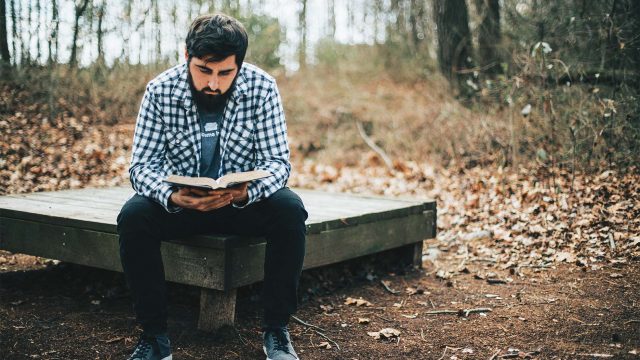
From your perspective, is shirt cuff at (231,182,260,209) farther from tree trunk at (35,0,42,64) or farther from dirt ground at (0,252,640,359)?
tree trunk at (35,0,42,64)

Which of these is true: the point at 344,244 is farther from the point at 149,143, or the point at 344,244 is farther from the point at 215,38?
the point at 215,38

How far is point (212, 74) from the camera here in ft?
9.62

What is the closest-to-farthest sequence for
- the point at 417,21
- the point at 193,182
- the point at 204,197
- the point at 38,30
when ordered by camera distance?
the point at 193,182
the point at 204,197
the point at 38,30
the point at 417,21

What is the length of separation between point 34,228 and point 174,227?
1236 mm

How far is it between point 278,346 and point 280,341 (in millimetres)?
29

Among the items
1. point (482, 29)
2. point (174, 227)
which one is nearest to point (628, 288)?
point (174, 227)

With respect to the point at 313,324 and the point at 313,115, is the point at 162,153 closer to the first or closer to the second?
the point at 313,324

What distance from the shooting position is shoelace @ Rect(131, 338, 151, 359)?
2.72 meters

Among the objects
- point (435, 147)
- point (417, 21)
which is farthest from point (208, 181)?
point (417, 21)

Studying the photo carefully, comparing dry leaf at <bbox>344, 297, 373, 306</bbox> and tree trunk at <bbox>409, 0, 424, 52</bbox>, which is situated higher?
tree trunk at <bbox>409, 0, 424, 52</bbox>

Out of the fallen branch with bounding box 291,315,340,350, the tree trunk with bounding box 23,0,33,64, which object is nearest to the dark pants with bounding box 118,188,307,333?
the fallen branch with bounding box 291,315,340,350

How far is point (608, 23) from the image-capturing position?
6.21 metres

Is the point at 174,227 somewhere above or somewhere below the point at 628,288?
above

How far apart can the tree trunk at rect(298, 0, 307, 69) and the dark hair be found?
11.0 meters
